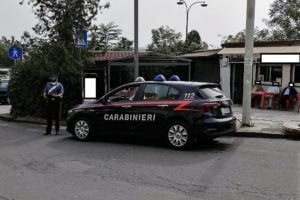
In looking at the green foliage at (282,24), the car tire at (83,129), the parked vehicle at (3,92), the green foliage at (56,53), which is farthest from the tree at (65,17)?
the green foliage at (282,24)

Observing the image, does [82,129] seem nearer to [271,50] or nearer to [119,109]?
[119,109]

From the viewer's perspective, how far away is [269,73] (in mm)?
18844

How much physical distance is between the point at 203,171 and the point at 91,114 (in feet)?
13.6

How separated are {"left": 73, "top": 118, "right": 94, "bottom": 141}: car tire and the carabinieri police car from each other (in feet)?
0.09

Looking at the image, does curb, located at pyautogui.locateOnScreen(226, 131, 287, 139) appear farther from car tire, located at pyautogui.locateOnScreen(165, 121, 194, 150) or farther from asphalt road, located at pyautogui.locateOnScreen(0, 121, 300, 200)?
car tire, located at pyautogui.locateOnScreen(165, 121, 194, 150)

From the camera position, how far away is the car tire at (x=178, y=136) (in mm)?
9305

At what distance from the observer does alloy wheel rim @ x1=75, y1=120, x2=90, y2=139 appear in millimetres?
10914

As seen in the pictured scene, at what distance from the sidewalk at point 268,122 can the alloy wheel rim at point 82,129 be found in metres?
3.87

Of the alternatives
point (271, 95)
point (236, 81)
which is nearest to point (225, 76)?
point (236, 81)

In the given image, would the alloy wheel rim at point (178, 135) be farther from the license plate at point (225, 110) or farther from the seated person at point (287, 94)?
the seated person at point (287, 94)

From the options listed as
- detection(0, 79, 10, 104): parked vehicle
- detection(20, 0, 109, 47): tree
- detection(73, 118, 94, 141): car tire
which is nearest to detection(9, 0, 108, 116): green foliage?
detection(20, 0, 109, 47): tree

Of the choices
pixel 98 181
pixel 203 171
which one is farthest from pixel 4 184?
pixel 203 171

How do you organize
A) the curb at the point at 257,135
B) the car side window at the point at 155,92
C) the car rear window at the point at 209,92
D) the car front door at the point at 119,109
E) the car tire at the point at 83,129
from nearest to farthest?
the car rear window at the point at 209,92, the car side window at the point at 155,92, the car front door at the point at 119,109, the car tire at the point at 83,129, the curb at the point at 257,135

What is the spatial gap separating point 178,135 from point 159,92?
108 cm
